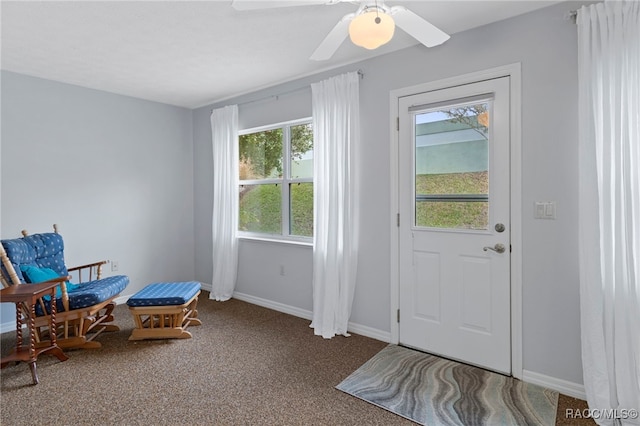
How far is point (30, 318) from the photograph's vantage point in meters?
2.52

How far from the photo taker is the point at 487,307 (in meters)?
2.50

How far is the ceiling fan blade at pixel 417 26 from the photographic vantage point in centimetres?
169

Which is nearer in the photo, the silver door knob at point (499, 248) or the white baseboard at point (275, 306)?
the silver door knob at point (499, 248)

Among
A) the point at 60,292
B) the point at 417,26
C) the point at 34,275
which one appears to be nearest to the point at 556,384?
the point at 417,26

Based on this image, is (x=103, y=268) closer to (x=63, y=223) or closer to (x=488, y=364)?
(x=63, y=223)

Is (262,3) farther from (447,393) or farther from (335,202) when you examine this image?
(447,393)

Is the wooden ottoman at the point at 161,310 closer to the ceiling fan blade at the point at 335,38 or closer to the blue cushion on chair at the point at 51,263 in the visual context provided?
the blue cushion on chair at the point at 51,263

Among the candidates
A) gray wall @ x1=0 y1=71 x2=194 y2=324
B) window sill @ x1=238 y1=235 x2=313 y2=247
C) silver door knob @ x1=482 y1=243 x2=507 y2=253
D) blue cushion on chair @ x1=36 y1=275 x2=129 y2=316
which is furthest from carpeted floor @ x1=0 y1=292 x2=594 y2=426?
gray wall @ x1=0 y1=71 x2=194 y2=324


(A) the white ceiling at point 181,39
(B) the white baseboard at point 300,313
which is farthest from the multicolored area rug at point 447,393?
(A) the white ceiling at point 181,39

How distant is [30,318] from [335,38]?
289 cm

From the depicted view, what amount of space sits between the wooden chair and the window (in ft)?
5.21

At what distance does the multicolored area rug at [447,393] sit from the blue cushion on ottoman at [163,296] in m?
1.60

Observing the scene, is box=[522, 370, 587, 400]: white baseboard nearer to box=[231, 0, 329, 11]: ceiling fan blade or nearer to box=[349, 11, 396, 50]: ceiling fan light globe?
box=[349, 11, 396, 50]: ceiling fan light globe

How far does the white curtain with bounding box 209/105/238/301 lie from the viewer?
4184 mm
